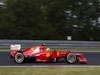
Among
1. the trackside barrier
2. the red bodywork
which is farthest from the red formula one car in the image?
the trackside barrier

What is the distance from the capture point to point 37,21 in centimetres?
2808

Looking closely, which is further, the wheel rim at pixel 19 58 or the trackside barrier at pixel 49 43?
the trackside barrier at pixel 49 43

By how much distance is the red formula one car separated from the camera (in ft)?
35.5

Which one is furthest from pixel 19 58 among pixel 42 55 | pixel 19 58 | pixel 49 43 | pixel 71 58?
pixel 49 43

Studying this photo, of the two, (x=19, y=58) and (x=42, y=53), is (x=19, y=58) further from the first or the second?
(x=42, y=53)

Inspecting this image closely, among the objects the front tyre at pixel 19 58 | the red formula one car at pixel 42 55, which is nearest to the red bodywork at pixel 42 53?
the red formula one car at pixel 42 55

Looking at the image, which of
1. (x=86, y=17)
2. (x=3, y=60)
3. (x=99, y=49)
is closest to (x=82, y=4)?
(x=86, y=17)

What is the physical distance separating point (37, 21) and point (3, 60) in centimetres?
1642

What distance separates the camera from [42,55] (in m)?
11.0

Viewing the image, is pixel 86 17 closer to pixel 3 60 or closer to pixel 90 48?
pixel 90 48

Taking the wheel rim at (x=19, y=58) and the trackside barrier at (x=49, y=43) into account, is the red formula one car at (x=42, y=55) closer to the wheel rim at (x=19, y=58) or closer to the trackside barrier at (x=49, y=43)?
the wheel rim at (x=19, y=58)

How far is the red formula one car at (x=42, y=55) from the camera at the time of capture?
426 inches

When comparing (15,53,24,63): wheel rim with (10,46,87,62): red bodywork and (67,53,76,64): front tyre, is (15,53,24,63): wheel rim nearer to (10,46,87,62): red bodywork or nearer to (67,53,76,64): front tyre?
(10,46,87,62): red bodywork

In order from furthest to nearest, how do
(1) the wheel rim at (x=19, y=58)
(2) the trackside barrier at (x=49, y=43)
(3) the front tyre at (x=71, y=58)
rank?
(2) the trackside barrier at (x=49, y=43) → (3) the front tyre at (x=71, y=58) → (1) the wheel rim at (x=19, y=58)
